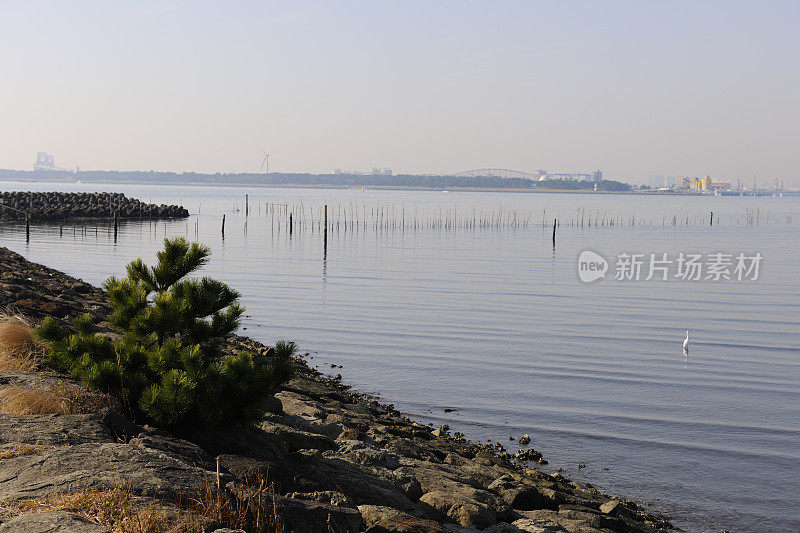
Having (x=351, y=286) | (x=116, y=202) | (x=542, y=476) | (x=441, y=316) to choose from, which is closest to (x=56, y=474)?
(x=542, y=476)

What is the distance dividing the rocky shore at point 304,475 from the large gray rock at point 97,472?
2 cm

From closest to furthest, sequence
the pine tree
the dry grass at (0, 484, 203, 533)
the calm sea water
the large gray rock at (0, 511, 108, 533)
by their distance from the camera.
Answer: the large gray rock at (0, 511, 108, 533), the dry grass at (0, 484, 203, 533), the pine tree, the calm sea water

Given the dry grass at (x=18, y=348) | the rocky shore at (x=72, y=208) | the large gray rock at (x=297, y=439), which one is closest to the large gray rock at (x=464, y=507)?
the large gray rock at (x=297, y=439)

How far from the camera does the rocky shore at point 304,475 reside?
6402mm

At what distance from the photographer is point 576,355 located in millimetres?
21797

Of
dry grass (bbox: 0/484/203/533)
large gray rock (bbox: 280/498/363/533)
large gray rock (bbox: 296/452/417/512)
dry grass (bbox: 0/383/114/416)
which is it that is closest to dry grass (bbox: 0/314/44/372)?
dry grass (bbox: 0/383/114/416)

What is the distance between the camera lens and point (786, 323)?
28.1 metres

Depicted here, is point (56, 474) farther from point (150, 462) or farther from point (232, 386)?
point (232, 386)

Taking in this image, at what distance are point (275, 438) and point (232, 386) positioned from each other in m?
1.32

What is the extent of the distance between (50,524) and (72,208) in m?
97.4

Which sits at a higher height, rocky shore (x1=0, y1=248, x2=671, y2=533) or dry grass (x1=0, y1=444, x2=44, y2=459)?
dry grass (x1=0, y1=444, x2=44, y2=459)

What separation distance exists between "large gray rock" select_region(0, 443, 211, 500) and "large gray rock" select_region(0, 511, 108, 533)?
591 mm

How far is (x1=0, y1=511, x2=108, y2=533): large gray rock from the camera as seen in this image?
17.6 ft

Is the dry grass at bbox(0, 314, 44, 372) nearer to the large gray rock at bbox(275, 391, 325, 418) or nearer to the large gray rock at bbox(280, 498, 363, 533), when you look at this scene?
the large gray rock at bbox(275, 391, 325, 418)
